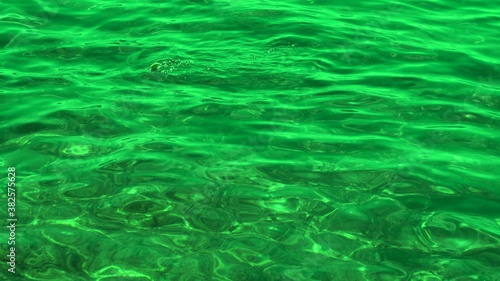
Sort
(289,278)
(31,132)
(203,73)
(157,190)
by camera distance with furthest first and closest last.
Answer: (203,73)
(31,132)
(157,190)
(289,278)

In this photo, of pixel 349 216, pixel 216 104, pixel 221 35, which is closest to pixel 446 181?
pixel 349 216

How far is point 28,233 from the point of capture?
5.24 metres

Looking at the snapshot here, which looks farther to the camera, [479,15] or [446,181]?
[479,15]

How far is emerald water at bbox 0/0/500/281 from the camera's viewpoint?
16.7 ft

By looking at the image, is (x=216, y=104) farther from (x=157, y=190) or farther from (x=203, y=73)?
(x=157, y=190)

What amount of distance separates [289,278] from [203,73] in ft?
10.4

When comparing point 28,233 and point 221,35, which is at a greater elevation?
point 221,35

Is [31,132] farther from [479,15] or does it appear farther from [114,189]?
[479,15]

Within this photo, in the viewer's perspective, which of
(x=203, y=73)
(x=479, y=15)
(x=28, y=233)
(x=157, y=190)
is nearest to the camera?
(x=28, y=233)

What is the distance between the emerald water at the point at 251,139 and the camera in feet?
16.7

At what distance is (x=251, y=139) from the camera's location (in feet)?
21.1

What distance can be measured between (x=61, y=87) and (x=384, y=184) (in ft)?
10.8

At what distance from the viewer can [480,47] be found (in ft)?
26.9

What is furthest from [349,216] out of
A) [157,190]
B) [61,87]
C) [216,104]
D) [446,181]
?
[61,87]
